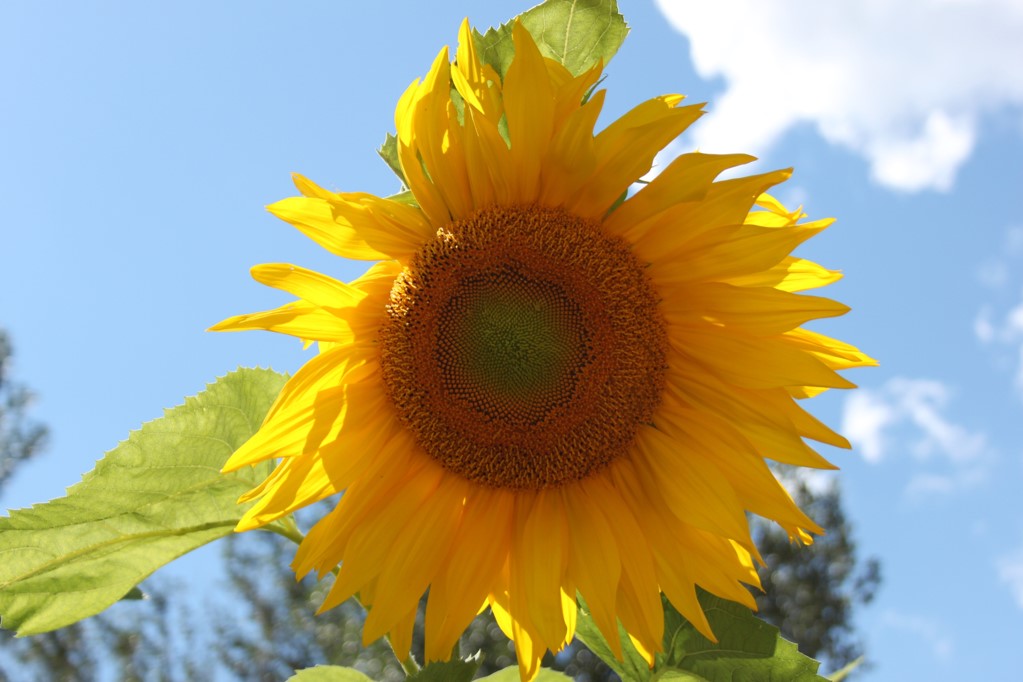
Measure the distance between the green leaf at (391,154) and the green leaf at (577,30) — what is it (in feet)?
1.02

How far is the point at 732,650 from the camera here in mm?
2236

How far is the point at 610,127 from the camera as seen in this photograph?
1.99 meters

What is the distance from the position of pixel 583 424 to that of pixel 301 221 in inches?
30.3

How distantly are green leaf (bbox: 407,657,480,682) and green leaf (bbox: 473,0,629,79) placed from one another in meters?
1.25

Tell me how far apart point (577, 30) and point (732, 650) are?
54.8 inches

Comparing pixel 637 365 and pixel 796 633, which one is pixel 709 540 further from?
pixel 796 633

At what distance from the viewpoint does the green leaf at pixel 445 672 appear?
2.00 metres

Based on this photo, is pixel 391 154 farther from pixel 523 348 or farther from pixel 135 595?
pixel 135 595

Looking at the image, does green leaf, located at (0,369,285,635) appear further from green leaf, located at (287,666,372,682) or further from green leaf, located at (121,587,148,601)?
green leaf, located at (287,666,372,682)

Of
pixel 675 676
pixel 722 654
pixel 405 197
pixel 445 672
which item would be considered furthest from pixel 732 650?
pixel 405 197

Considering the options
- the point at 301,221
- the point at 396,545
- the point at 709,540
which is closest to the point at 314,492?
the point at 396,545

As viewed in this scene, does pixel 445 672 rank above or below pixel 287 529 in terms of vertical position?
below

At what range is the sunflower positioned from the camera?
204cm

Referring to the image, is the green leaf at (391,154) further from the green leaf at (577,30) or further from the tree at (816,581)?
the tree at (816,581)
